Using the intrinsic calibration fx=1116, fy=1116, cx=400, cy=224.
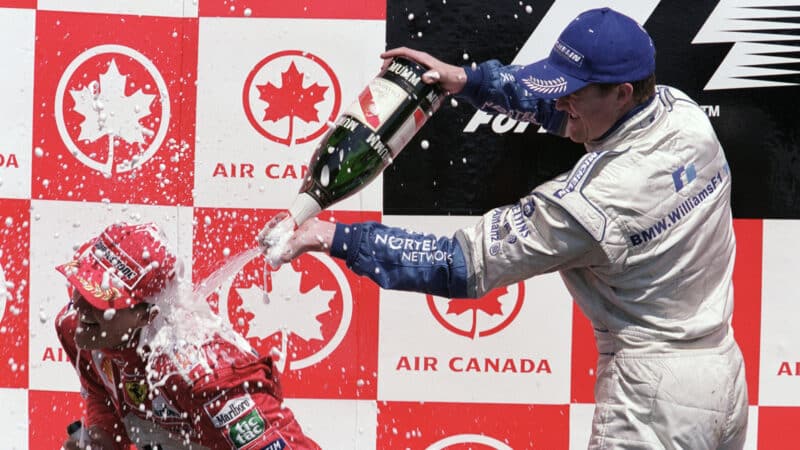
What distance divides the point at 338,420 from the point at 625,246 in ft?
4.21

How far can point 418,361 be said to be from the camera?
308 centimetres

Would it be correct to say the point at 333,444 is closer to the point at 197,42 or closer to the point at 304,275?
the point at 304,275

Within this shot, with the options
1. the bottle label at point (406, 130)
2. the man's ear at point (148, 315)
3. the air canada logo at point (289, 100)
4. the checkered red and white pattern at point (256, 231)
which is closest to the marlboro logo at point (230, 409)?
the man's ear at point (148, 315)

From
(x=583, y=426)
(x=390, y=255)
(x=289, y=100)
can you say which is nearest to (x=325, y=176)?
(x=390, y=255)

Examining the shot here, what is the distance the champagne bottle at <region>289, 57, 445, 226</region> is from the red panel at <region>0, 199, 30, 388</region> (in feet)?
3.71

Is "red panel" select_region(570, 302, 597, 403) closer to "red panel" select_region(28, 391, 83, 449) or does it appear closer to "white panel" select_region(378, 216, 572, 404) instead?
"white panel" select_region(378, 216, 572, 404)

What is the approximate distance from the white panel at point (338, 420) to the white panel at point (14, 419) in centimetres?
73

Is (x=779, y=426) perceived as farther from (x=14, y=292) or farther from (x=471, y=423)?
(x=14, y=292)

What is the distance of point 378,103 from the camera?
229 centimetres

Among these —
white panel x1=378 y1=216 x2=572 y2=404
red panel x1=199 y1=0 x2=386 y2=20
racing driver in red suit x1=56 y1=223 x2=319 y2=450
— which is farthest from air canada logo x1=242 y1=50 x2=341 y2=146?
racing driver in red suit x1=56 y1=223 x2=319 y2=450

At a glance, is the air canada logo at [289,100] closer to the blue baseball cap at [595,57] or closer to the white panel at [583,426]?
the blue baseball cap at [595,57]

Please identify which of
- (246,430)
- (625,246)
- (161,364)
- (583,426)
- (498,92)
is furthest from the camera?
(583,426)

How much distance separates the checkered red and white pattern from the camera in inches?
119

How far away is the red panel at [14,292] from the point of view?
10.0ft
